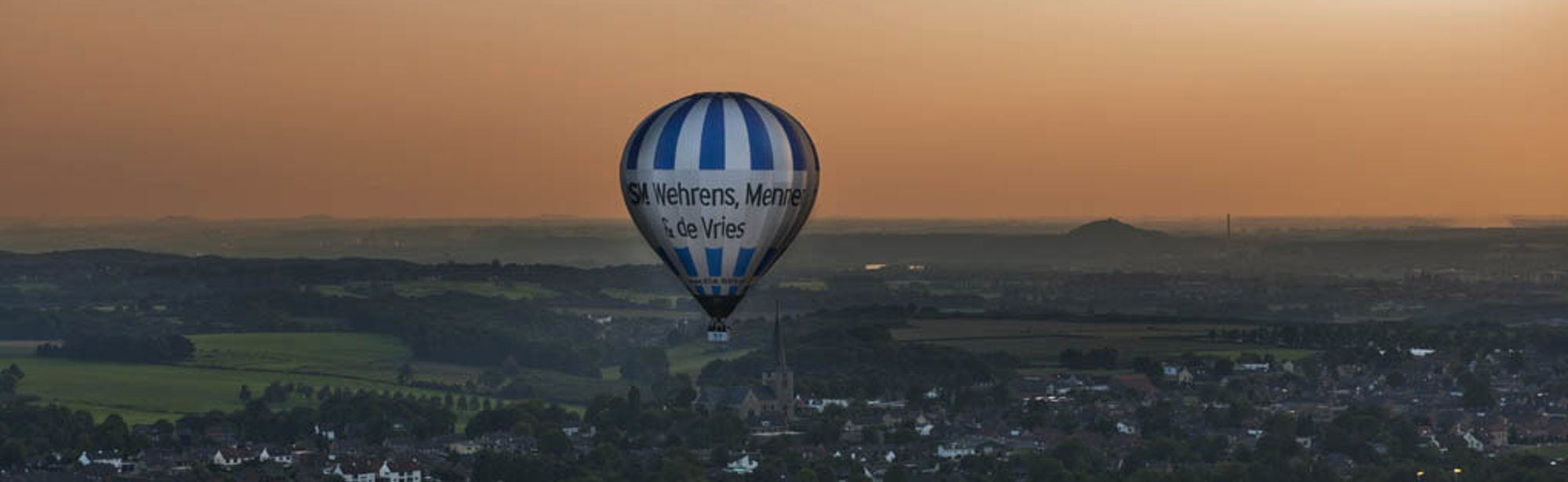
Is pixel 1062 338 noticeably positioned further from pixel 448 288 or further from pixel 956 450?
pixel 956 450

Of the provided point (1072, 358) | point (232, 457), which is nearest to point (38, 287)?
point (1072, 358)

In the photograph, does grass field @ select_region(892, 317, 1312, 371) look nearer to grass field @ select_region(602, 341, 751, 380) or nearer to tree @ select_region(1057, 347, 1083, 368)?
tree @ select_region(1057, 347, 1083, 368)

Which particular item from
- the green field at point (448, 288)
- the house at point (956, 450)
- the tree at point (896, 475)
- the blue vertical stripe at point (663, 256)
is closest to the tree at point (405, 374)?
the house at point (956, 450)

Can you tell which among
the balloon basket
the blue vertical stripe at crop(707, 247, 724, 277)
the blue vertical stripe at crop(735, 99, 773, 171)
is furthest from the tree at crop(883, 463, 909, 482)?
the balloon basket

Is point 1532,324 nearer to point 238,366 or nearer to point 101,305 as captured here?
point 238,366

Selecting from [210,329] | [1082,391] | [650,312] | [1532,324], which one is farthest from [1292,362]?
[210,329]
